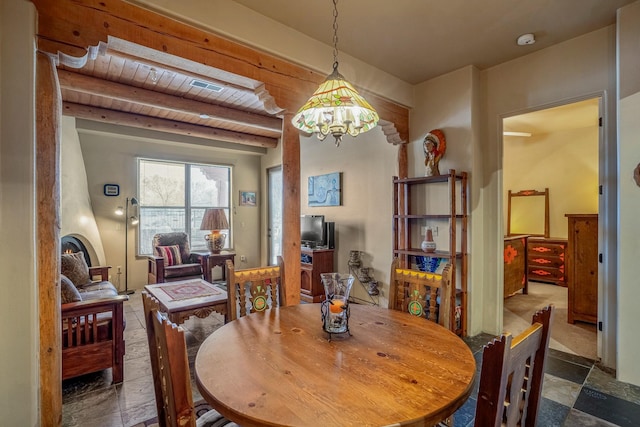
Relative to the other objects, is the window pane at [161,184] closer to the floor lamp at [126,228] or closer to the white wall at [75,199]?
the floor lamp at [126,228]

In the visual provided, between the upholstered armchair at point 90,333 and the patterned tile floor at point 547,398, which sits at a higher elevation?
the upholstered armchair at point 90,333

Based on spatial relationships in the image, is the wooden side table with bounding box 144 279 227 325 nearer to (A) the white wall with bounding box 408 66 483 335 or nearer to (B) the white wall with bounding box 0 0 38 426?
(B) the white wall with bounding box 0 0 38 426

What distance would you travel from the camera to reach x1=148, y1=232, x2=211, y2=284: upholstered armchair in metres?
5.04

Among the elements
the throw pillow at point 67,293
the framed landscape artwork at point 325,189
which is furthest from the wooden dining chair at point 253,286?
the framed landscape artwork at point 325,189

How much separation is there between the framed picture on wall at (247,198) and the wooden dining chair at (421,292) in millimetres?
5380

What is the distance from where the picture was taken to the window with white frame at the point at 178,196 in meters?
5.95

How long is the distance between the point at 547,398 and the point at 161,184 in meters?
6.30

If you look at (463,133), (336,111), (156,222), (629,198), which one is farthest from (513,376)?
(156,222)

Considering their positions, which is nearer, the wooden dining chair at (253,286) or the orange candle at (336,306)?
the orange candle at (336,306)

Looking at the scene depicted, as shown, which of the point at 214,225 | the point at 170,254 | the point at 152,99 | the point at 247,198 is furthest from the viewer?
the point at 247,198

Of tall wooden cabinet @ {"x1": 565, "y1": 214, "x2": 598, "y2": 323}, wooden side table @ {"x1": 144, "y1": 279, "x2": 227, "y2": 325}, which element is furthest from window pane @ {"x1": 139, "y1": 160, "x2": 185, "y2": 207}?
tall wooden cabinet @ {"x1": 565, "y1": 214, "x2": 598, "y2": 323}

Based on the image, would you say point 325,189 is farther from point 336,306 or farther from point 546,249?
point 546,249

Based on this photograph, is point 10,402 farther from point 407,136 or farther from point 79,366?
→ point 407,136

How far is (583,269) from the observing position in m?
3.61
